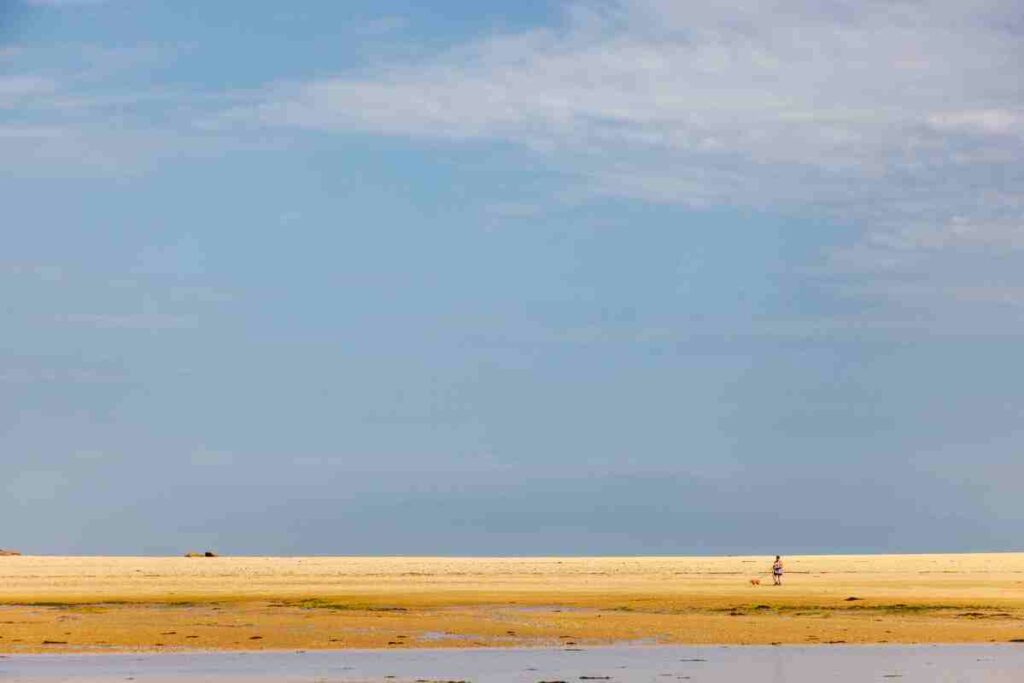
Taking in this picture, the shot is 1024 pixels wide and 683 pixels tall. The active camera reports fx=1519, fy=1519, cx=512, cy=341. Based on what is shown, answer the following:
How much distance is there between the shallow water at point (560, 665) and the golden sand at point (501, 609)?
2.09 metres

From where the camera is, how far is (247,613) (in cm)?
4559

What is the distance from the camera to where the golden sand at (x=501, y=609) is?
117ft

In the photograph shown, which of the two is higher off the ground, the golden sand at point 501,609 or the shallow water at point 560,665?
the golden sand at point 501,609

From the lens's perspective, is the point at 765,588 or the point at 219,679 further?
the point at 765,588

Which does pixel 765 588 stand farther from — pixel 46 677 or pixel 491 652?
pixel 46 677

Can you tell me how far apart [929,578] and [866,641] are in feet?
106

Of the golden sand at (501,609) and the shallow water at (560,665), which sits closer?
the shallow water at (560,665)

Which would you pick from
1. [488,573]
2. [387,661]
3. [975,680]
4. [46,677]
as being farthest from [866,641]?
[488,573]

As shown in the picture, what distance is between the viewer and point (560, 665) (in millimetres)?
29141

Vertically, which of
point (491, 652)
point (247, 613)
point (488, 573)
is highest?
point (488, 573)

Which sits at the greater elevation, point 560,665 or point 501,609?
point 501,609

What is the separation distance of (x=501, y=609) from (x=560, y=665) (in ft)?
57.6

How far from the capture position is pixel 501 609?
1832 inches

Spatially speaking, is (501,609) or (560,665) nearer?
(560,665)
